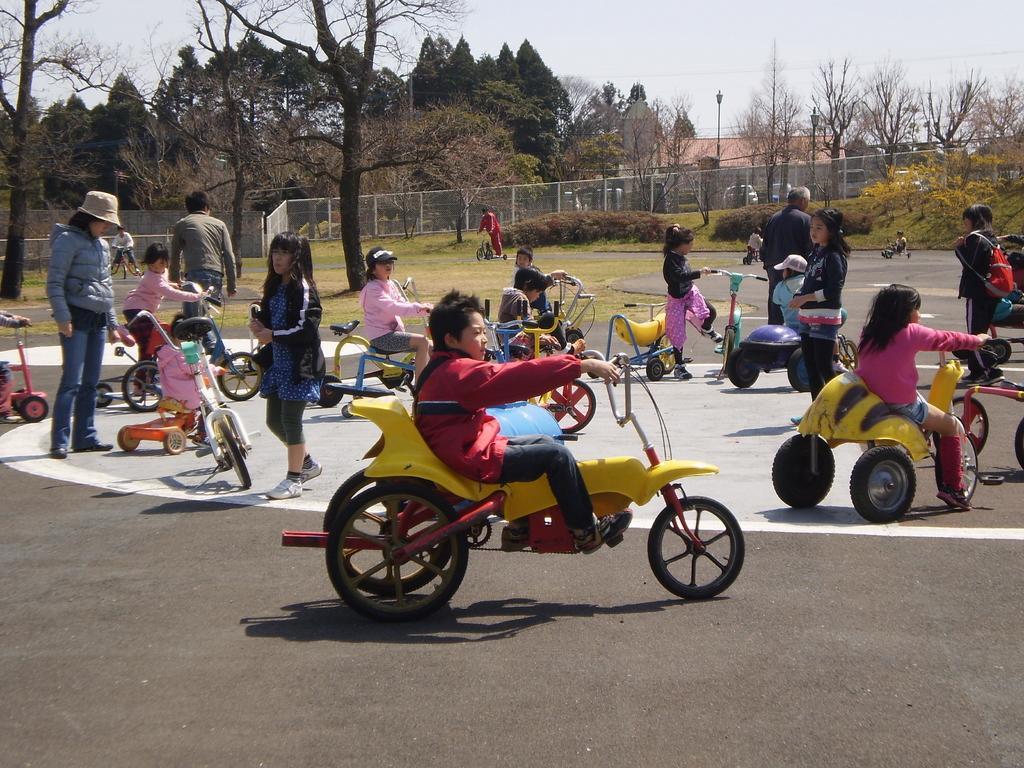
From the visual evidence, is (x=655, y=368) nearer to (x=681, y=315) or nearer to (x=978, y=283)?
(x=681, y=315)

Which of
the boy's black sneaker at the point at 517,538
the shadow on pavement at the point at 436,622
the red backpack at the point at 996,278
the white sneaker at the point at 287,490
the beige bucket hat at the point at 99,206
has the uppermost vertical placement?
the beige bucket hat at the point at 99,206

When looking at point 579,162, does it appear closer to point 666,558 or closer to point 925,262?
point 925,262

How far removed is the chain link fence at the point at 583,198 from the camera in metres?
55.0

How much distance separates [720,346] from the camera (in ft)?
49.4

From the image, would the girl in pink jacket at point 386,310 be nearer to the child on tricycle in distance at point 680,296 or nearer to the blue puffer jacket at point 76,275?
the blue puffer jacket at point 76,275

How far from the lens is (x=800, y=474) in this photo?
292 inches

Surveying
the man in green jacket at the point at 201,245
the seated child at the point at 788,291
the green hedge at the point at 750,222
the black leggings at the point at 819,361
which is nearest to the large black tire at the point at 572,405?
the black leggings at the point at 819,361

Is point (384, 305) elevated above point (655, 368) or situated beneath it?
elevated above

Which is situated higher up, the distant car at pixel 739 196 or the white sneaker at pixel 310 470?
the distant car at pixel 739 196

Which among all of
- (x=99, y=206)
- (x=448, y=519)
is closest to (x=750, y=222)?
(x=99, y=206)

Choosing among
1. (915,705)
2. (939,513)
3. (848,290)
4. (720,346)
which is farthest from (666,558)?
(848,290)

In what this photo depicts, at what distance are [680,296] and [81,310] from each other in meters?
6.83

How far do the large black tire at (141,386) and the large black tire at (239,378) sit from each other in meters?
0.76

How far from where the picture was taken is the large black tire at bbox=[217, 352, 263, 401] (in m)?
12.2
